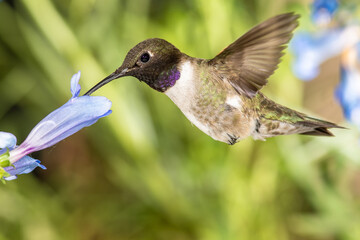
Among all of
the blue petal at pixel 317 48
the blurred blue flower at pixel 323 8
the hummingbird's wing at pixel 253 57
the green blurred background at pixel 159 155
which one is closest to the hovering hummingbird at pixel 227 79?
the hummingbird's wing at pixel 253 57

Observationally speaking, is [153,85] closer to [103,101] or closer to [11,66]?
[103,101]

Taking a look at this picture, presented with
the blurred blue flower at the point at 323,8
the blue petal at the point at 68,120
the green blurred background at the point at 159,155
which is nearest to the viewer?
the blue petal at the point at 68,120

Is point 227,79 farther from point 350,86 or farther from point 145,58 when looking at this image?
point 350,86

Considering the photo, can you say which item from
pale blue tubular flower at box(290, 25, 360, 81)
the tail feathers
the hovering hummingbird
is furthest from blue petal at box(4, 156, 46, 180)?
pale blue tubular flower at box(290, 25, 360, 81)

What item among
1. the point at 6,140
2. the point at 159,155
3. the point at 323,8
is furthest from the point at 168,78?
the point at 159,155

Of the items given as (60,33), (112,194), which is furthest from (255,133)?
(112,194)

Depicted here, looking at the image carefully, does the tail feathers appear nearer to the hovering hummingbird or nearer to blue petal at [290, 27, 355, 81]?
the hovering hummingbird

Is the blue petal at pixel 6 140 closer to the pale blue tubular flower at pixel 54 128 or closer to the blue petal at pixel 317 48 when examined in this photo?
the pale blue tubular flower at pixel 54 128
